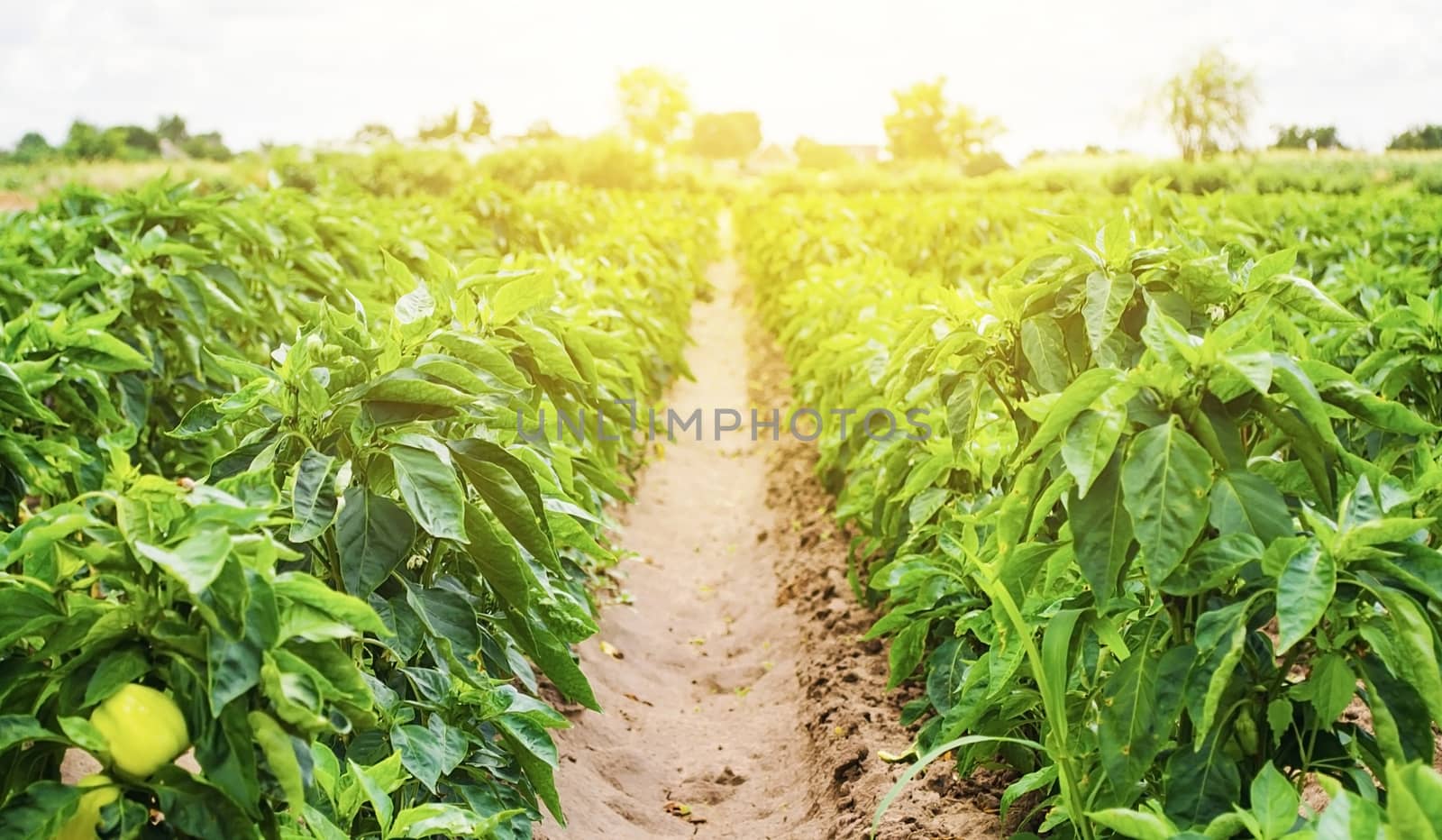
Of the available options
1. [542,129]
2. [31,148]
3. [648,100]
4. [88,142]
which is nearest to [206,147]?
[88,142]

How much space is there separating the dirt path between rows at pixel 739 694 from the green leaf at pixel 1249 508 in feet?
4.48

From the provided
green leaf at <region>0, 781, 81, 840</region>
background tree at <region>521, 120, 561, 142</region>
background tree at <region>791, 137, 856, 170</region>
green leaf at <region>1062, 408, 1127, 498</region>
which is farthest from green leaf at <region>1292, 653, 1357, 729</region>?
background tree at <region>791, 137, 856, 170</region>

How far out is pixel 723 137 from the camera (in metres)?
92.5

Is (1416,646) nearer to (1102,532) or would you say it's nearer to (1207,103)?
(1102,532)

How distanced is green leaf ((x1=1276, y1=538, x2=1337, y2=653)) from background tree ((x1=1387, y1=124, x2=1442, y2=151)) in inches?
2201

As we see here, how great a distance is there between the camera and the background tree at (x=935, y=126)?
7506 cm

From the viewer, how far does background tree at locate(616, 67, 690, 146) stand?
84.2m

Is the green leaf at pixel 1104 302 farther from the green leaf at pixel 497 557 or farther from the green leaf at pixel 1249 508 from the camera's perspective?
the green leaf at pixel 497 557

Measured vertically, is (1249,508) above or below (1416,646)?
above

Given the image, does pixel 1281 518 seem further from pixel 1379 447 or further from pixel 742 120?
pixel 742 120

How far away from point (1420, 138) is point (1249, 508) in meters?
57.7

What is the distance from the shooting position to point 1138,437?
169cm

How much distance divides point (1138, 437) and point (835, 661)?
8.72 feet

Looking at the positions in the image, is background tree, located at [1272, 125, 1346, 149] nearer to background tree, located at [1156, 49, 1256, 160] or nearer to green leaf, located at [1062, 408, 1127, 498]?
background tree, located at [1156, 49, 1256, 160]
